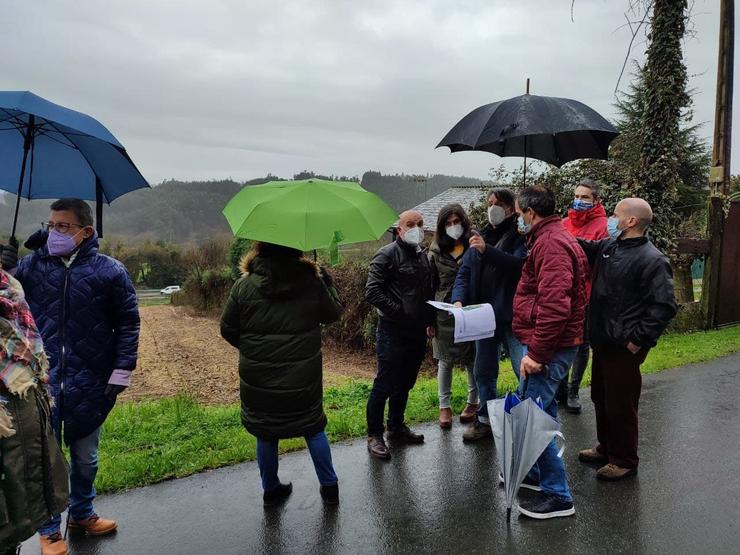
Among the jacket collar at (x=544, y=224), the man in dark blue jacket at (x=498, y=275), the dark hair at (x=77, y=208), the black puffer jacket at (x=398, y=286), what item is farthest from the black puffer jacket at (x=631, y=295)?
the dark hair at (x=77, y=208)

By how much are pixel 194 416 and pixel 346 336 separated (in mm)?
12296

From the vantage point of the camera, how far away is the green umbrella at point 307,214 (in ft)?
9.72

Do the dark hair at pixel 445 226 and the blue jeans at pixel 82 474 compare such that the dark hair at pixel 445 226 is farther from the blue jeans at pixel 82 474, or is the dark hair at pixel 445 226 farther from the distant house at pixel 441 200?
the distant house at pixel 441 200

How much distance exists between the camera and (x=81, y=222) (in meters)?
3.08

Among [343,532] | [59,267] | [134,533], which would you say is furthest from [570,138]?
[134,533]

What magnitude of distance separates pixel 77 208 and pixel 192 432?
2.73 meters

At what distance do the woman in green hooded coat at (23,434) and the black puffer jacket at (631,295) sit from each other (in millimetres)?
3357

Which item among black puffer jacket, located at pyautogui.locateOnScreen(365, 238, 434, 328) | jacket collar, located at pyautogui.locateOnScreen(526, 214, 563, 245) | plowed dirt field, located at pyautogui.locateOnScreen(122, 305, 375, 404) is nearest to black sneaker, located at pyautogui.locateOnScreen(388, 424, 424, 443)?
black puffer jacket, located at pyautogui.locateOnScreen(365, 238, 434, 328)

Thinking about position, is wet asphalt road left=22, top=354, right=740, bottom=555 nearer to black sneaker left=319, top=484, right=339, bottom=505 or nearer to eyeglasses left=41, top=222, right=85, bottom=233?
black sneaker left=319, top=484, right=339, bottom=505

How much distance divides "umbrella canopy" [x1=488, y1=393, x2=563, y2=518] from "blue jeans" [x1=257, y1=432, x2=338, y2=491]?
111cm

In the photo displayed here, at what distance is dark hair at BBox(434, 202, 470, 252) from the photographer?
15.0 ft

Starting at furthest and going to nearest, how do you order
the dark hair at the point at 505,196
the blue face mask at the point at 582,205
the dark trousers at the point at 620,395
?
1. the blue face mask at the point at 582,205
2. the dark hair at the point at 505,196
3. the dark trousers at the point at 620,395

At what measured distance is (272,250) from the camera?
3.30 m

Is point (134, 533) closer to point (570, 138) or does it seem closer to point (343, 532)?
point (343, 532)
